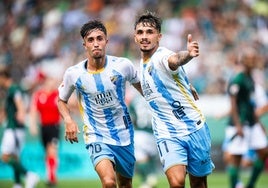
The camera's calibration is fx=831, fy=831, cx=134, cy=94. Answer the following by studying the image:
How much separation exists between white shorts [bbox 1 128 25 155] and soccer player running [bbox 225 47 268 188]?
4086 millimetres

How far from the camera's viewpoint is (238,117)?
14.0 metres

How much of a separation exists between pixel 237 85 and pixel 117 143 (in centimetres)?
441

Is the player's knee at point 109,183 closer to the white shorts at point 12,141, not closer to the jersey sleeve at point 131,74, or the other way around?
the jersey sleeve at point 131,74

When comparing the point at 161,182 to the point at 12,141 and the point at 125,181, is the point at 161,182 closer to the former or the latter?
the point at 12,141

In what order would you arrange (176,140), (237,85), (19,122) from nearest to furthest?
(176,140) → (237,85) → (19,122)

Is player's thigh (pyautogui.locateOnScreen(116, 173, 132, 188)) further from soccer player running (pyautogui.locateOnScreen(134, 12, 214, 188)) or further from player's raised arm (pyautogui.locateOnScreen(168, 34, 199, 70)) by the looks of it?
player's raised arm (pyautogui.locateOnScreen(168, 34, 199, 70))

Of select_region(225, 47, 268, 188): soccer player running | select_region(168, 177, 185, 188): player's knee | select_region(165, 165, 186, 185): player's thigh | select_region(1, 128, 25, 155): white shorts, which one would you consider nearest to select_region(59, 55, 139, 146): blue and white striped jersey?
select_region(165, 165, 186, 185): player's thigh

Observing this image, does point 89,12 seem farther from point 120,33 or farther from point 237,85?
point 237,85

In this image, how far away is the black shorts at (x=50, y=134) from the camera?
17.6m

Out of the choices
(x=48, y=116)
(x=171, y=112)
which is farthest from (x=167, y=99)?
(x=48, y=116)

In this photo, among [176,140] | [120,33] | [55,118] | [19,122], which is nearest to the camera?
[176,140]

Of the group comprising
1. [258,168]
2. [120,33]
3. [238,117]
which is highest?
[120,33]

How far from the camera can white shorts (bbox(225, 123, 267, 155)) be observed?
46.6 feet

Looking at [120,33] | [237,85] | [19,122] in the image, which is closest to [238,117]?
[237,85]
